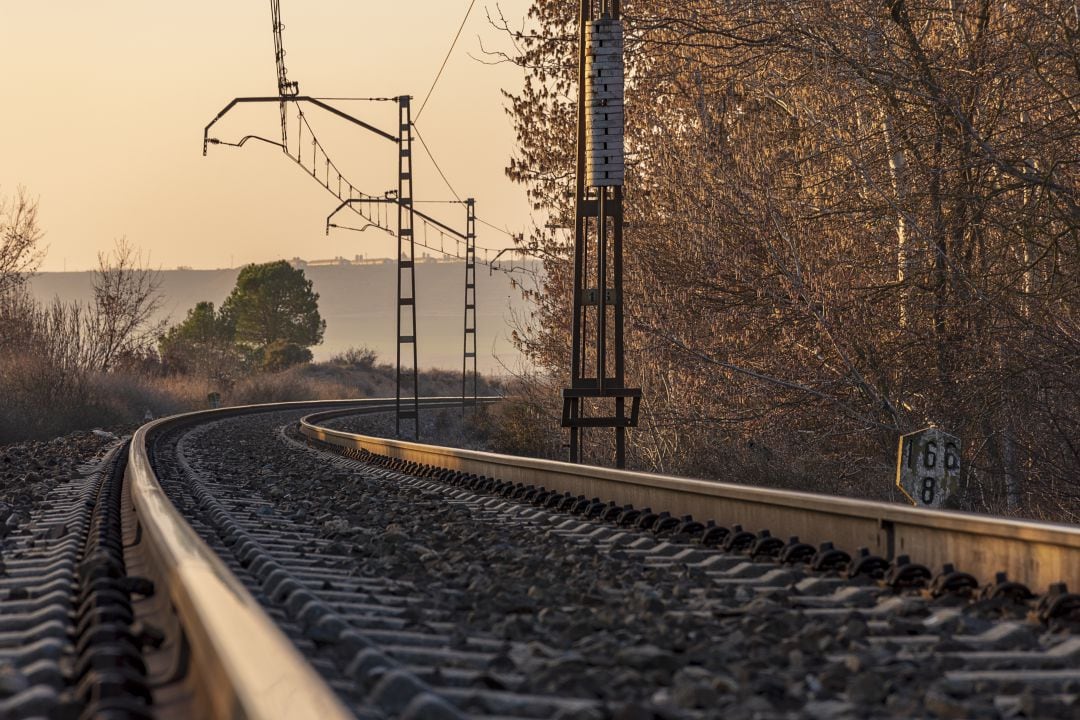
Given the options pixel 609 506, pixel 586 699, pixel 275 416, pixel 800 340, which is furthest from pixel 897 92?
pixel 275 416

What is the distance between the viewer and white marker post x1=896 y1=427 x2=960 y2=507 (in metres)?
8.04

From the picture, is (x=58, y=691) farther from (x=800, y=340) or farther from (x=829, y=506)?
(x=800, y=340)

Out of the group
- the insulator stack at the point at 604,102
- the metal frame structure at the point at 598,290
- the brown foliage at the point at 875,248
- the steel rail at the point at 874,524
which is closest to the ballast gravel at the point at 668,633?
the steel rail at the point at 874,524

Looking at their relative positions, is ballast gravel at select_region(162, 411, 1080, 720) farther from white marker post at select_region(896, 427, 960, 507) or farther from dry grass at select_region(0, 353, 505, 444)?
dry grass at select_region(0, 353, 505, 444)

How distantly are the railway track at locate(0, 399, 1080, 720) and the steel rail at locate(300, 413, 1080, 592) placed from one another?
1 centimetres

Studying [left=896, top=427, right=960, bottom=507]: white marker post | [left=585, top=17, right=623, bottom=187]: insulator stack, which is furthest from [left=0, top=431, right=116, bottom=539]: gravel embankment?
[left=585, top=17, right=623, bottom=187]: insulator stack

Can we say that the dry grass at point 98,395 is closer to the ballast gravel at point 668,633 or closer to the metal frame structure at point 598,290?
the metal frame structure at point 598,290

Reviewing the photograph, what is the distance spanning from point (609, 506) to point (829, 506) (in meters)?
2.40

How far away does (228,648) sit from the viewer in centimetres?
280

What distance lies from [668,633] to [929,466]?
438 cm

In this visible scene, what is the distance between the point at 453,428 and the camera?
41.4m

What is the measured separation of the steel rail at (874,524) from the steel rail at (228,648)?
2.93m

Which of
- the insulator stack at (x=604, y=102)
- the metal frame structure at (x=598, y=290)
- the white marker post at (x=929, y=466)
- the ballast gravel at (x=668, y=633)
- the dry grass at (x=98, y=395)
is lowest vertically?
the dry grass at (x=98, y=395)

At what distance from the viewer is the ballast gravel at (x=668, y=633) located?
10.7 ft
